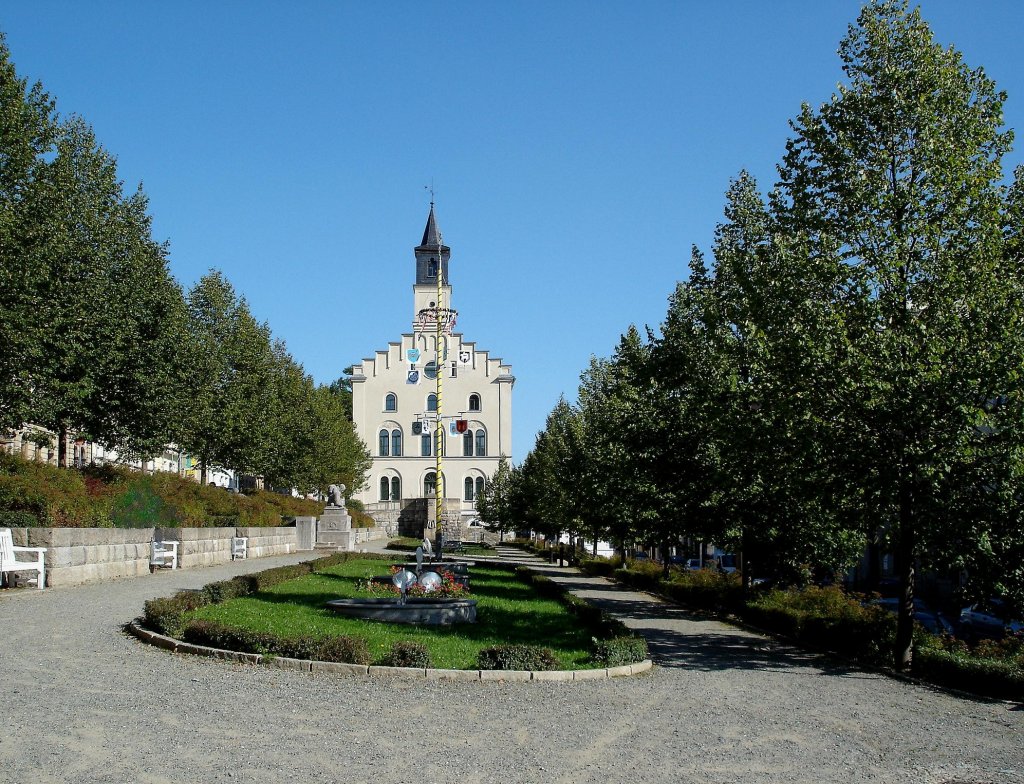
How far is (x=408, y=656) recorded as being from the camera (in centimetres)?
1225

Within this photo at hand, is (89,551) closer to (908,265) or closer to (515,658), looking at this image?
(515,658)

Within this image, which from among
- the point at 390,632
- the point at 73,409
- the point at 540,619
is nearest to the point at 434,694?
the point at 390,632

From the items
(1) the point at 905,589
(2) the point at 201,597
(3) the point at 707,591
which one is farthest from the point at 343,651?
(3) the point at 707,591

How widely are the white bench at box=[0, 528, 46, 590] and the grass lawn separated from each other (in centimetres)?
385

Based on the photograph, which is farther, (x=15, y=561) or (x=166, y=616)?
A: (x=15, y=561)

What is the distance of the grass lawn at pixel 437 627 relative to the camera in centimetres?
1405

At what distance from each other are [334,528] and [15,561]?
3118 cm

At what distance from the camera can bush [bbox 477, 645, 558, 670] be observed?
487 inches

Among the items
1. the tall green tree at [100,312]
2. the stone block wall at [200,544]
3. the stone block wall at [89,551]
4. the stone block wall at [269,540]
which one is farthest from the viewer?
the stone block wall at [269,540]

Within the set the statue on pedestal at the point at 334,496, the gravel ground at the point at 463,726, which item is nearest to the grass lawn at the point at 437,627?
the gravel ground at the point at 463,726

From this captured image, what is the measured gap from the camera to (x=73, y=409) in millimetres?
28531

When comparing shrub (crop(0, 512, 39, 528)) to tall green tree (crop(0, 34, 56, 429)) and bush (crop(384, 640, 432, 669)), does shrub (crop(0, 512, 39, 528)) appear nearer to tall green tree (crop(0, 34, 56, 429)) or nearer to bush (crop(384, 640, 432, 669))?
tall green tree (crop(0, 34, 56, 429))

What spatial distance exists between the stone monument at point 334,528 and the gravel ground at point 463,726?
35305 millimetres

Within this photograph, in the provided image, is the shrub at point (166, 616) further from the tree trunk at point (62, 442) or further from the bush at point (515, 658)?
the tree trunk at point (62, 442)
